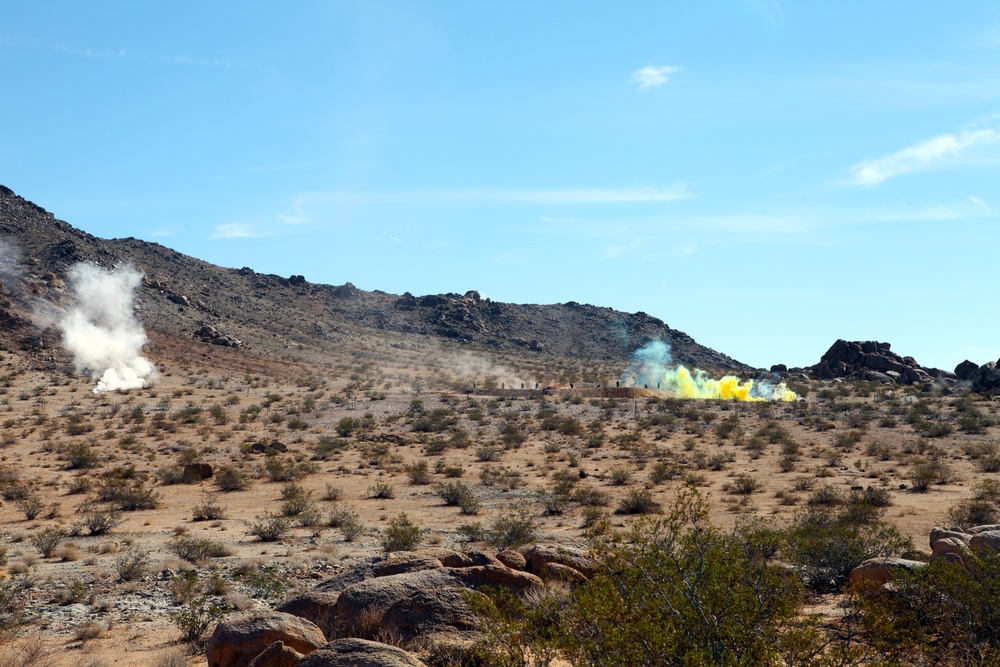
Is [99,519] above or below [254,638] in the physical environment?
below

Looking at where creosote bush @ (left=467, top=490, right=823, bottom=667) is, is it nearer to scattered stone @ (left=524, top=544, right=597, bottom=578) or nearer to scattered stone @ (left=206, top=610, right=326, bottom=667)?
scattered stone @ (left=206, top=610, right=326, bottom=667)

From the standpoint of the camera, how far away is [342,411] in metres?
44.1

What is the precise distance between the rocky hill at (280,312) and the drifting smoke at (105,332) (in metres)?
1.49

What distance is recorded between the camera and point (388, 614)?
8.99 metres

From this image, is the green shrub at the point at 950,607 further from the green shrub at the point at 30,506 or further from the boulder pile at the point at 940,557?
the green shrub at the point at 30,506

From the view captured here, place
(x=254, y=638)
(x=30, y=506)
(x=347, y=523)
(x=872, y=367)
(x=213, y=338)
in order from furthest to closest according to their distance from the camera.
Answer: (x=872, y=367)
(x=213, y=338)
(x=30, y=506)
(x=347, y=523)
(x=254, y=638)

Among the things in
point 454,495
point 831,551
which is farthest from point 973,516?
point 454,495

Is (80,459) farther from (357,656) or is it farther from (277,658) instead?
(357,656)

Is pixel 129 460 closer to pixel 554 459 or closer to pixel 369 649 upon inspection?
pixel 554 459

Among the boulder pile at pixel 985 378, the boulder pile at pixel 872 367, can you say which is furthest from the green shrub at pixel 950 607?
the boulder pile at pixel 872 367

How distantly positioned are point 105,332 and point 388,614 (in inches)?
2378

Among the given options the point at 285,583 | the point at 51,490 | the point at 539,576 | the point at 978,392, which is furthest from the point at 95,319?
the point at 978,392

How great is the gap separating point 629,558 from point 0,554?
12.4 m

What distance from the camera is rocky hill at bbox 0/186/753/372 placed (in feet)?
223
